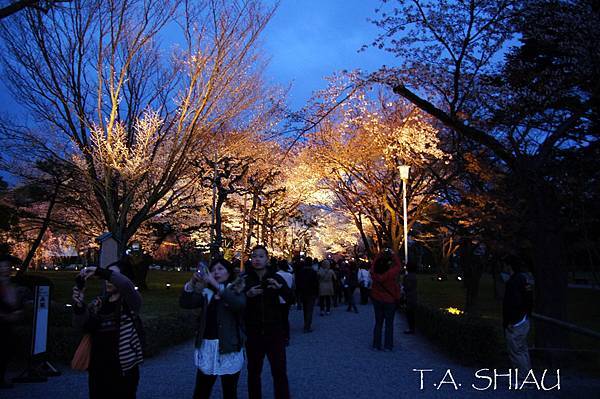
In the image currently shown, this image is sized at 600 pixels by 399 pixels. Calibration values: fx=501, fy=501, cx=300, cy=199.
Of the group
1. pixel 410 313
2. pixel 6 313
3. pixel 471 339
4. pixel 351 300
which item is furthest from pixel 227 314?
pixel 351 300

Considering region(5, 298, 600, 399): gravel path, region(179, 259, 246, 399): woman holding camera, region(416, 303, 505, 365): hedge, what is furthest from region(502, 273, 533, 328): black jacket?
region(179, 259, 246, 399): woman holding camera

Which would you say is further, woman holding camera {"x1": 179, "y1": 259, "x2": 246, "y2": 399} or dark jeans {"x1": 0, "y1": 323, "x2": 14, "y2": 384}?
dark jeans {"x1": 0, "y1": 323, "x2": 14, "y2": 384}

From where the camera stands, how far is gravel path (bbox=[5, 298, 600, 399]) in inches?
248

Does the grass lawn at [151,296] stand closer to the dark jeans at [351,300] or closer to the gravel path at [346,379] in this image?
the gravel path at [346,379]

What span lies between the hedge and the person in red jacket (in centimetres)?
104

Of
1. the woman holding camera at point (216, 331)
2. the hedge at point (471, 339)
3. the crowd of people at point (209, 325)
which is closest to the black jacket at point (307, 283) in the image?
the hedge at point (471, 339)

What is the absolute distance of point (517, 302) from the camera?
6.87 m

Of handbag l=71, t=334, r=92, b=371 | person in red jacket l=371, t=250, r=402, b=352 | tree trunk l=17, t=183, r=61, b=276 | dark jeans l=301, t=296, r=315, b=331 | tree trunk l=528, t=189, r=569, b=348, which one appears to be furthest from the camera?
tree trunk l=17, t=183, r=61, b=276

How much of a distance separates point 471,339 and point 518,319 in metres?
1.51

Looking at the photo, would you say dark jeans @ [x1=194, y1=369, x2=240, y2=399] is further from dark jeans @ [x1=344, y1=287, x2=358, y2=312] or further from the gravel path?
dark jeans @ [x1=344, y1=287, x2=358, y2=312]

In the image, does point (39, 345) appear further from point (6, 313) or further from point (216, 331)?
point (216, 331)

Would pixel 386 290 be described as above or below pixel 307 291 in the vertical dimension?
above

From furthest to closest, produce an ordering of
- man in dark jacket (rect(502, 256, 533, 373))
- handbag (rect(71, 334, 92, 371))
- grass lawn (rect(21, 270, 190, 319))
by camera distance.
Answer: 1. grass lawn (rect(21, 270, 190, 319))
2. man in dark jacket (rect(502, 256, 533, 373))
3. handbag (rect(71, 334, 92, 371))

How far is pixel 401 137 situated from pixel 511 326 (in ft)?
45.1
